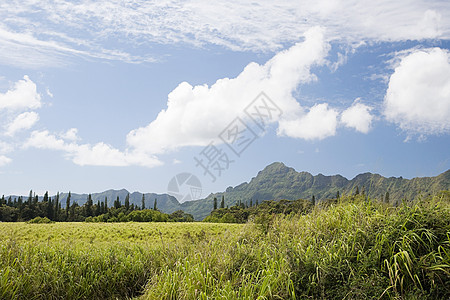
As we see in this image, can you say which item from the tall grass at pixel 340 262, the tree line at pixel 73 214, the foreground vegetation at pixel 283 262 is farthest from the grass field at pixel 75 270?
the tree line at pixel 73 214

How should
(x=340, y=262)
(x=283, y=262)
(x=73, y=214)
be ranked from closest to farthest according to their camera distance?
(x=340, y=262)
(x=283, y=262)
(x=73, y=214)

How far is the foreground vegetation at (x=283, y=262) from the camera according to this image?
530cm

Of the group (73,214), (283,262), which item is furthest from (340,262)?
(73,214)

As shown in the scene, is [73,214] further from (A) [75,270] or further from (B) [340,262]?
(B) [340,262]

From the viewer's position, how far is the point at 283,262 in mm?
6113

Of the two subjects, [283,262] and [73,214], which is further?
[73,214]

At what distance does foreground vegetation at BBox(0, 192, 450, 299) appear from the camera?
5.30m

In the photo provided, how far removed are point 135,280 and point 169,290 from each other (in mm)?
2241

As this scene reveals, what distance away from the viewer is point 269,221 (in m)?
8.62

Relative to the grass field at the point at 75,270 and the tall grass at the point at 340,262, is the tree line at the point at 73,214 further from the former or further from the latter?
the tall grass at the point at 340,262

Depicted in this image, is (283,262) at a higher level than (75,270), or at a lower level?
higher

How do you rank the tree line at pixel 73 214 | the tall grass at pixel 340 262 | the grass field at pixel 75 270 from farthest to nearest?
the tree line at pixel 73 214 < the grass field at pixel 75 270 < the tall grass at pixel 340 262

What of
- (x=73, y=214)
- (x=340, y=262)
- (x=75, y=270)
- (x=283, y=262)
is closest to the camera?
(x=340, y=262)

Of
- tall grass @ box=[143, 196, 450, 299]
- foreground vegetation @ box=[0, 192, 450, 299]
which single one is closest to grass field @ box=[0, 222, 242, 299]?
foreground vegetation @ box=[0, 192, 450, 299]
